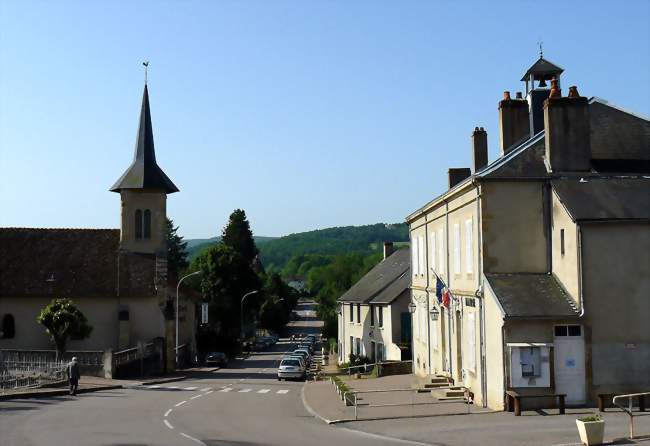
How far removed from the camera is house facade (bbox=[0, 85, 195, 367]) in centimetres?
5216

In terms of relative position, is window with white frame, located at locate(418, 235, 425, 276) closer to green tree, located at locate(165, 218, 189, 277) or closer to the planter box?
the planter box

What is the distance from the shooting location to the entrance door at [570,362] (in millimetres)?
22969

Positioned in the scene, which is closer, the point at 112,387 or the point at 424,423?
the point at 424,423

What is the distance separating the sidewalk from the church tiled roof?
90.9 ft

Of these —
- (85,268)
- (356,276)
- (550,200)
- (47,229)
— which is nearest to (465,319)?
(550,200)

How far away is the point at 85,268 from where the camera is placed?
54344 mm

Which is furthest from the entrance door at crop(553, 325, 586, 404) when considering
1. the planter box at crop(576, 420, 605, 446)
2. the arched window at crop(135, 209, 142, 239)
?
the arched window at crop(135, 209, 142, 239)

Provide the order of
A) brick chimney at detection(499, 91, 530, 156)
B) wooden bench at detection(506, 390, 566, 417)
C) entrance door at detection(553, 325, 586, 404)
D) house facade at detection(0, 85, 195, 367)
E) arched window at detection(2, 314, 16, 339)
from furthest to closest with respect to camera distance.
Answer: house facade at detection(0, 85, 195, 367) < arched window at detection(2, 314, 16, 339) < brick chimney at detection(499, 91, 530, 156) < entrance door at detection(553, 325, 586, 404) < wooden bench at detection(506, 390, 566, 417)

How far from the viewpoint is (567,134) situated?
25.0 metres

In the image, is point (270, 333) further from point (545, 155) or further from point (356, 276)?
point (545, 155)

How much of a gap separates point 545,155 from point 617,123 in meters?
3.17

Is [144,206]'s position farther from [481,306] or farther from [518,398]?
[518,398]

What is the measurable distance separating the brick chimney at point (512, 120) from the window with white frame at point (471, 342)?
708 cm

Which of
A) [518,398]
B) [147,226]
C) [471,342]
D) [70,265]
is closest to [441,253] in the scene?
[471,342]
